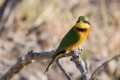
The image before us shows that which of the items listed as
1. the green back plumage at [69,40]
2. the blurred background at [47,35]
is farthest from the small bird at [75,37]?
the blurred background at [47,35]

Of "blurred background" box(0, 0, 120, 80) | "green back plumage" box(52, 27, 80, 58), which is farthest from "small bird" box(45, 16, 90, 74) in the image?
"blurred background" box(0, 0, 120, 80)

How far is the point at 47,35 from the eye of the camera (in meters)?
5.69

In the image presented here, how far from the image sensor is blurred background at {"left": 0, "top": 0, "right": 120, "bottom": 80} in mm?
5242

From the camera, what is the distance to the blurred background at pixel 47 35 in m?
5.24

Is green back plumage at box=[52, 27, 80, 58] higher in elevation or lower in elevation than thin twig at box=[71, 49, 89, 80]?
higher

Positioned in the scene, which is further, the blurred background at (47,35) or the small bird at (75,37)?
the blurred background at (47,35)

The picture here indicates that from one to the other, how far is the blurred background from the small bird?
2296 millimetres

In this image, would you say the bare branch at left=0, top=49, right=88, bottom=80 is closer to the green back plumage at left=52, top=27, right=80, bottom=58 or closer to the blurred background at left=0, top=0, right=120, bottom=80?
the green back plumage at left=52, top=27, right=80, bottom=58

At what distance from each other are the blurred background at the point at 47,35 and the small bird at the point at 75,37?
230 cm

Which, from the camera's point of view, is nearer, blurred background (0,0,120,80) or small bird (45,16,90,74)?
small bird (45,16,90,74)

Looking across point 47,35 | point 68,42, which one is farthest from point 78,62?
point 47,35

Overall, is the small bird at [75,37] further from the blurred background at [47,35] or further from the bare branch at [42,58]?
the blurred background at [47,35]

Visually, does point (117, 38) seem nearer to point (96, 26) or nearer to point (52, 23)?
point (96, 26)

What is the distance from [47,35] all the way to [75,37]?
3.11 meters
